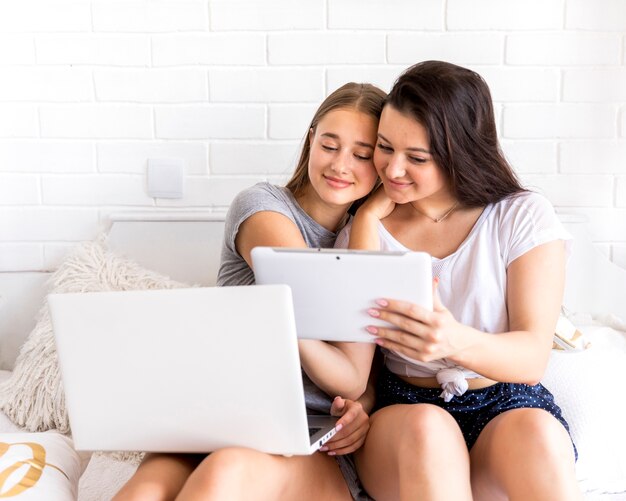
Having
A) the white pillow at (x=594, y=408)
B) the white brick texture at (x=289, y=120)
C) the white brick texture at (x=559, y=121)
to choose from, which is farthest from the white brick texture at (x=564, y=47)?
the white pillow at (x=594, y=408)

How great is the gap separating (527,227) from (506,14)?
766 mm

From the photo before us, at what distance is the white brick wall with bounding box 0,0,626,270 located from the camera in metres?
2.03

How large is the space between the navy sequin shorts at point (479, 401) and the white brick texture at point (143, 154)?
0.86m

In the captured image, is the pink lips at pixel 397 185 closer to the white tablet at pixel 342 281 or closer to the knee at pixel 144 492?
the white tablet at pixel 342 281

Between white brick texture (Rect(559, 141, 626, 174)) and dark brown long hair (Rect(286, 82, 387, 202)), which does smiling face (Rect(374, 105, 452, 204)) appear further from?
white brick texture (Rect(559, 141, 626, 174))

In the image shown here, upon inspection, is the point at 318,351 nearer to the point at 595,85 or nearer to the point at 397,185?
the point at 397,185

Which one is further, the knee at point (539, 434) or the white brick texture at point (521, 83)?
the white brick texture at point (521, 83)

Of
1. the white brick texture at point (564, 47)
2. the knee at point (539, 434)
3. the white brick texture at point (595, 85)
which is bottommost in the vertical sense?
the knee at point (539, 434)

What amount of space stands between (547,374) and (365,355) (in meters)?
0.39

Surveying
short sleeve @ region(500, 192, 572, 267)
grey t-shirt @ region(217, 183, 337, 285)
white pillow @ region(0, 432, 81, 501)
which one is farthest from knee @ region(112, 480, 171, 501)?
short sleeve @ region(500, 192, 572, 267)

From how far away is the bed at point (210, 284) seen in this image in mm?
1555

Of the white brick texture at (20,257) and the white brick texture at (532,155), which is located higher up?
the white brick texture at (532,155)

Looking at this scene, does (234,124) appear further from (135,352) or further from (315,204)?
(135,352)

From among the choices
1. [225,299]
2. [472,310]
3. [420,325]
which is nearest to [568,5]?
[472,310]
